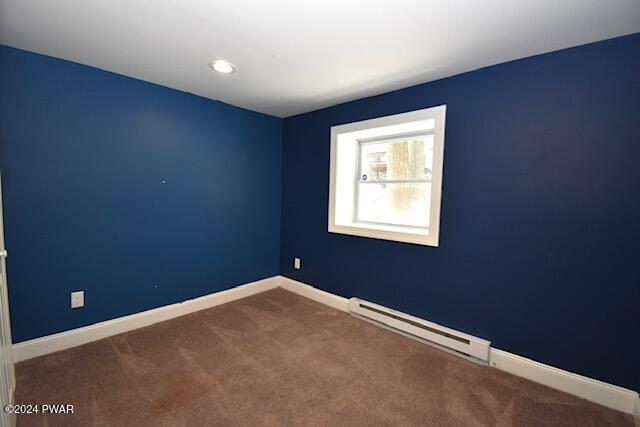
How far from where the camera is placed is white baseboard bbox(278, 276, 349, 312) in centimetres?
309

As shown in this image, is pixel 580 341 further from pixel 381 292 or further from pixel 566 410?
pixel 381 292

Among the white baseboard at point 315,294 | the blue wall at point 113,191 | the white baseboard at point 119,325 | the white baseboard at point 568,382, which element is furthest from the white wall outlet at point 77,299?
the white baseboard at point 568,382

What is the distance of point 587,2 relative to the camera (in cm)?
137

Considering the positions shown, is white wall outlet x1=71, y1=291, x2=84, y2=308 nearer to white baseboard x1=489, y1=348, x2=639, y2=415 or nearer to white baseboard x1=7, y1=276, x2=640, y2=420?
white baseboard x1=7, y1=276, x2=640, y2=420

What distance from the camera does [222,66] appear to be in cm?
219

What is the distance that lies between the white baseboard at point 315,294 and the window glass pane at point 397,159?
1429 millimetres

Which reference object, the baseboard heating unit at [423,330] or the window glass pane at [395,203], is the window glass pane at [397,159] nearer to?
the window glass pane at [395,203]

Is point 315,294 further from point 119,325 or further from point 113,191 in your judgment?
point 113,191

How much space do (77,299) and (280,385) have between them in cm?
184

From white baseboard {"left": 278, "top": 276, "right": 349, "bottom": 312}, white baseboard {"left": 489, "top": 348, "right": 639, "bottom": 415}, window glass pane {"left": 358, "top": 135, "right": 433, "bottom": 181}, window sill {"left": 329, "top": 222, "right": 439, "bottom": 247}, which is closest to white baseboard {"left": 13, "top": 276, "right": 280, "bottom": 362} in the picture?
white baseboard {"left": 278, "top": 276, "right": 349, "bottom": 312}

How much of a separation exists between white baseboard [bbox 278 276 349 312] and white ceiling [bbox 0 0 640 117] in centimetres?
229

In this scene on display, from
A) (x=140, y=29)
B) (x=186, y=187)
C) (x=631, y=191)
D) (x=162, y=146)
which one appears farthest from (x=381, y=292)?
(x=140, y=29)

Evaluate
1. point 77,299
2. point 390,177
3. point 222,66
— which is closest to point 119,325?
point 77,299

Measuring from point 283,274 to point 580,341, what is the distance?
298 cm
